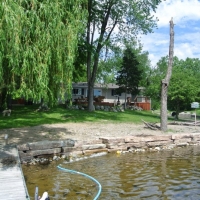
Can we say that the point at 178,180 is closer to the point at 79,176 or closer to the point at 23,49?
the point at 79,176

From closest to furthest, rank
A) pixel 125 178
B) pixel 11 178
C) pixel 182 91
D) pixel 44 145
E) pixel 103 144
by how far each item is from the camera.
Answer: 1. pixel 11 178
2. pixel 125 178
3. pixel 44 145
4. pixel 103 144
5. pixel 182 91

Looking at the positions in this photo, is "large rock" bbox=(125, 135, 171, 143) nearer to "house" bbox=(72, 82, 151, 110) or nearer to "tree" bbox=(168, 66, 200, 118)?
"tree" bbox=(168, 66, 200, 118)

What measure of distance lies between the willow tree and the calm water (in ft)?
8.14

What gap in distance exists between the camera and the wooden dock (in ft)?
18.5

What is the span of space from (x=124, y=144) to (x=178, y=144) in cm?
342

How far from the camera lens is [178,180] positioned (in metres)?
8.83

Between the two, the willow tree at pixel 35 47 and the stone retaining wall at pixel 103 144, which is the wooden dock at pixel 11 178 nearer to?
the stone retaining wall at pixel 103 144

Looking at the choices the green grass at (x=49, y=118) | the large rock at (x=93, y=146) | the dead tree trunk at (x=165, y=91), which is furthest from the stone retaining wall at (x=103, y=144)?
the green grass at (x=49, y=118)

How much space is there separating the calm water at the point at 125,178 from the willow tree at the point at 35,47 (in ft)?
8.14

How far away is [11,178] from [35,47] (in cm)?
337

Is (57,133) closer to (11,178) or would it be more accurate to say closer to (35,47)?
(35,47)

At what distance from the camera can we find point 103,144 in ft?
42.4

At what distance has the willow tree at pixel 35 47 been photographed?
22.3 ft

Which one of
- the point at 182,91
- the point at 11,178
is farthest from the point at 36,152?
the point at 182,91
